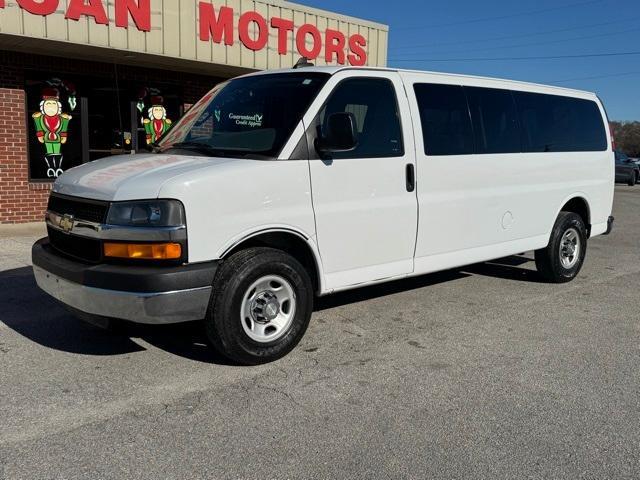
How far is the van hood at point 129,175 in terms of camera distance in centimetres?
386

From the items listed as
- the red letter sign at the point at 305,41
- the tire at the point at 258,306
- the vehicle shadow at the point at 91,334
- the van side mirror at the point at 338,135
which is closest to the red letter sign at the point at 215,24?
the red letter sign at the point at 305,41

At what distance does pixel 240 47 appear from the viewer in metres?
11.3

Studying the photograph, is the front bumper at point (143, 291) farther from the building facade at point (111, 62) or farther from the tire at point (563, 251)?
the building facade at point (111, 62)

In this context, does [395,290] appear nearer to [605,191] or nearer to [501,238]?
[501,238]

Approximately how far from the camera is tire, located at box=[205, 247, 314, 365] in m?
4.05

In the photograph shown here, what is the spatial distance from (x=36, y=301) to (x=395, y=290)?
11.6 ft

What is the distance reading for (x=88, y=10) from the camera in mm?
9266

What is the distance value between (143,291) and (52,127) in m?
8.32

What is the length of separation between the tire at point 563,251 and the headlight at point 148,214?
15.2 feet

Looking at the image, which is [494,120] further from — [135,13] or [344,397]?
[135,13]

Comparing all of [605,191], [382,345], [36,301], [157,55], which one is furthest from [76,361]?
[157,55]

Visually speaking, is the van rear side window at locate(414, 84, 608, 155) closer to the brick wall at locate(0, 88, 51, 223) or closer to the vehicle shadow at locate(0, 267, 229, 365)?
Answer: the vehicle shadow at locate(0, 267, 229, 365)

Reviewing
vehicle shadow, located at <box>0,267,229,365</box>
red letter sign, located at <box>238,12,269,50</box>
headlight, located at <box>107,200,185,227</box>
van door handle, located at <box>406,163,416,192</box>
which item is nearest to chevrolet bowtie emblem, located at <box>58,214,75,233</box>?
headlight, located at <box>107,200,185,227</box>

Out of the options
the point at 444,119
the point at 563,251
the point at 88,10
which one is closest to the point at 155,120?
the point at 88,10
